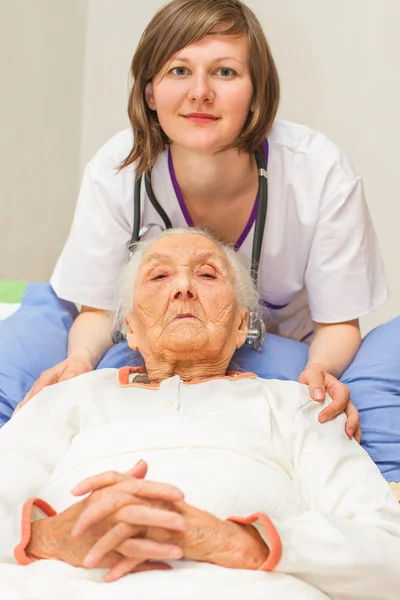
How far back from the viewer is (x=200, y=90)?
1.83 metres

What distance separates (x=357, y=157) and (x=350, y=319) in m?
1.29

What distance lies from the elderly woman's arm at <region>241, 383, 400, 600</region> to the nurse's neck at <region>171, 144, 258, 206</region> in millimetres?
675

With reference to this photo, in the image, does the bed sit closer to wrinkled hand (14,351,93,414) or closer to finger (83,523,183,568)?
wrinkled hand (14,351,93,414)

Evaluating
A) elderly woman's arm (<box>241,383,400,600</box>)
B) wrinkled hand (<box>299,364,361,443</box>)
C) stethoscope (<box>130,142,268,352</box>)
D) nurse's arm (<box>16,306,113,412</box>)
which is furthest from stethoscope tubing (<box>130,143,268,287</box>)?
elderly woman's arm (<box>241,383,400,600</box>)

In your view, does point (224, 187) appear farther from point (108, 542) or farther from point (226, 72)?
point (108, 542)

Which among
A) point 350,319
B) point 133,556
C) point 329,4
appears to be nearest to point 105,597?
point 133,556

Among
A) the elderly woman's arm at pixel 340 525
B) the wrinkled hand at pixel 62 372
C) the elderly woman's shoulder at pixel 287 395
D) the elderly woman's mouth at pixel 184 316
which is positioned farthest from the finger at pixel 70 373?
the elderly woman's arm at pixel 340 525

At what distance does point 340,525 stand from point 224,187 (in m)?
0.98

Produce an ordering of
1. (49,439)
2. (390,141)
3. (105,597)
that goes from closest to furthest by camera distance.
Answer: (105,597)
(49,439)
(390,141)

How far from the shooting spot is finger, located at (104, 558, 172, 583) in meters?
1.23

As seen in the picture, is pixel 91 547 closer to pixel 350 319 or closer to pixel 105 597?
pixel 105 597

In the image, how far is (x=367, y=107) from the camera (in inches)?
125

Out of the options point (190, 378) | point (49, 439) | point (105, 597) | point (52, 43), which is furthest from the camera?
point (52, 43)

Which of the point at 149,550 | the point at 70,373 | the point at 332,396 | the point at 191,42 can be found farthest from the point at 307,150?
the point at 149,550
